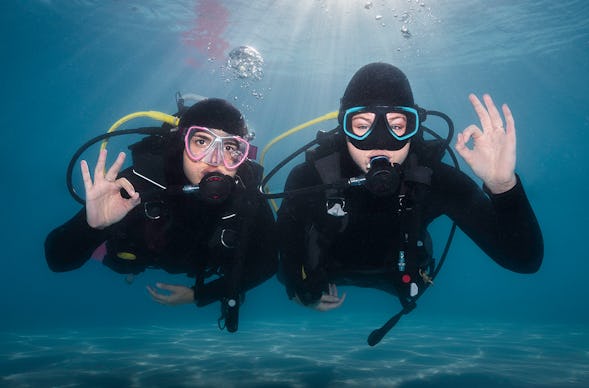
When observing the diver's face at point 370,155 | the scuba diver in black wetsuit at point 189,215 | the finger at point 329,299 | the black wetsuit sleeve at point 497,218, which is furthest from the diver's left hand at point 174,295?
the black wetsuit sleeve at point 497,218

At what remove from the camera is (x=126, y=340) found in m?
12.4

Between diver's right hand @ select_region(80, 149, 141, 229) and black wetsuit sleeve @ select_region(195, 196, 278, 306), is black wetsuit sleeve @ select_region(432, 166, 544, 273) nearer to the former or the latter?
black wetsuit sleeve @ select_region(195, 196, 278, 306)

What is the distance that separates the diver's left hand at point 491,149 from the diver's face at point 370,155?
2.00 ft

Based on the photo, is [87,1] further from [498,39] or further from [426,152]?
[498,39]

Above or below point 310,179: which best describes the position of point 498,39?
above

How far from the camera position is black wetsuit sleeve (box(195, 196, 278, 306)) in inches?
215

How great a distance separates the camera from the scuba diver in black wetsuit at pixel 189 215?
462 cm

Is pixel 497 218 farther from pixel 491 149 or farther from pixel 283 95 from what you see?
pixel 283 95

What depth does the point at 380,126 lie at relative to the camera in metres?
4.38

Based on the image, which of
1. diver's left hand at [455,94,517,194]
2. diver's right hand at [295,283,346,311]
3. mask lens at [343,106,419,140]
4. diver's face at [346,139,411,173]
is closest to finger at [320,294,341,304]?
diver's right hand at [295,283,346,311]

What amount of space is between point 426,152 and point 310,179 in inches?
58.6

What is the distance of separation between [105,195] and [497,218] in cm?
440

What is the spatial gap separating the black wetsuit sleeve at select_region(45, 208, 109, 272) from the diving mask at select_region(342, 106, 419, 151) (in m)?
3.23

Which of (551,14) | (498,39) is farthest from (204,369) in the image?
(498,39)
